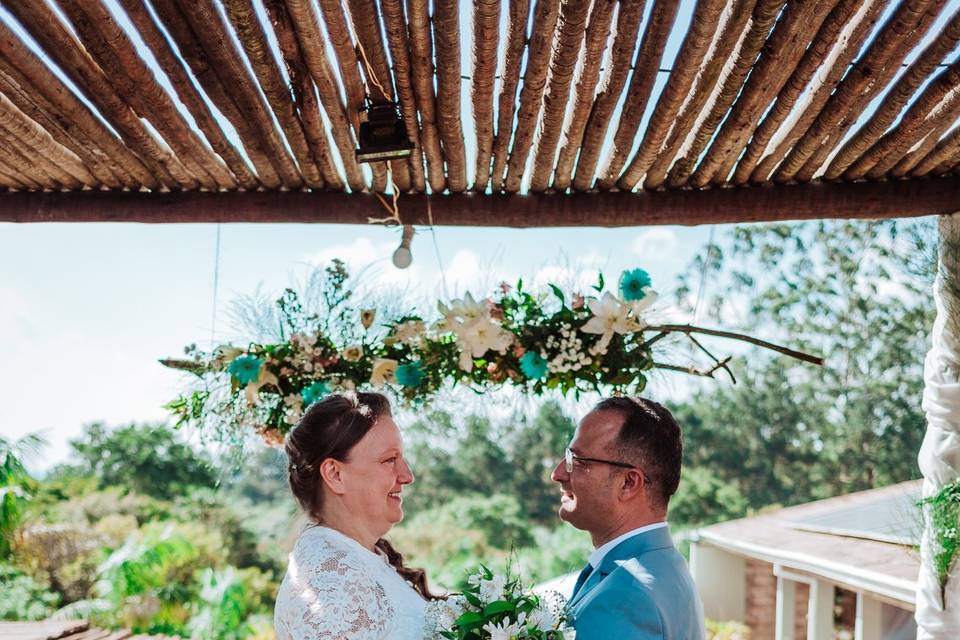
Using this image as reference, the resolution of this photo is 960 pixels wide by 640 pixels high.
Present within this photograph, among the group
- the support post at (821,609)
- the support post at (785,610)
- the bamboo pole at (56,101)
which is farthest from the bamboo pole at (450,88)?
the support post at (785,610)

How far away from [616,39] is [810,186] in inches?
53.6

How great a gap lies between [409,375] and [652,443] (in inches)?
49.7

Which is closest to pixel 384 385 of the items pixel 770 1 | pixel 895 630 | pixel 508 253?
pixel 508 253

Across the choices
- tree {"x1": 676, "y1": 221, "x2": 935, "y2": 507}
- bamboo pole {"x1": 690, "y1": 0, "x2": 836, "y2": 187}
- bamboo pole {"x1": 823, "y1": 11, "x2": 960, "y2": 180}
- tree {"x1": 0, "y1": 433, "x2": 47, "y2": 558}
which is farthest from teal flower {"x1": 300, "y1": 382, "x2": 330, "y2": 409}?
→ tree {"x1": 676, "y1": 221, "x2": 935, "y2": 507}

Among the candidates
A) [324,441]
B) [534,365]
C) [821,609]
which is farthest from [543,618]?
[821,609]

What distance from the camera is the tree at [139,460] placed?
2562cm

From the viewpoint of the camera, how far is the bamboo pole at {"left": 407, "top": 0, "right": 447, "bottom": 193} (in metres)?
2.48

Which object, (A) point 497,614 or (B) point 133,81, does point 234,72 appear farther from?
(A) point 497,614

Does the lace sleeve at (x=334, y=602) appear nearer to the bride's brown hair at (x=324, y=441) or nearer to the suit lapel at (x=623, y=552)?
the bride's brown hair at (x=324, y=441)

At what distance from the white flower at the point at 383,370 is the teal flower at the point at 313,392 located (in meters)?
0.20

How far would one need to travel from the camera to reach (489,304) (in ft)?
11.3

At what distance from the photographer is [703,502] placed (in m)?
25.5

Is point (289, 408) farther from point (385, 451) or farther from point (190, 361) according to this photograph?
point (385, 451)

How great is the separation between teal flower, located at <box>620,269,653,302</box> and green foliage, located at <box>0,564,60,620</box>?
43.0 ft
